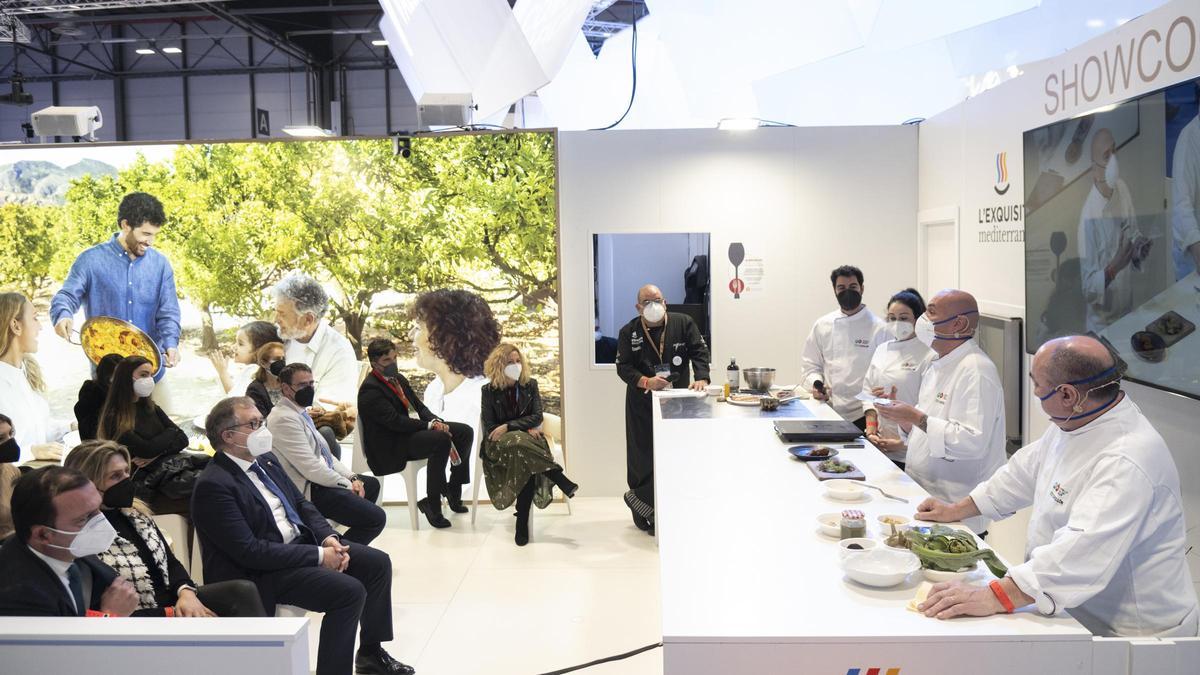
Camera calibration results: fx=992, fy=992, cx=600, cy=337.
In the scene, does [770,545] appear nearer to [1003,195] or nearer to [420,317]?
[1003,195]

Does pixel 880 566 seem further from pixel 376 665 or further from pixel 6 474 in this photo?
pixel 6 474

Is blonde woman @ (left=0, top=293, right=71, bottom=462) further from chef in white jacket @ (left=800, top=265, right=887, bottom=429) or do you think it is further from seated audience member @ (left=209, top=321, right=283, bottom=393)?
chef in white jacket @ (left=800, top=265, right=887, bottom=429)

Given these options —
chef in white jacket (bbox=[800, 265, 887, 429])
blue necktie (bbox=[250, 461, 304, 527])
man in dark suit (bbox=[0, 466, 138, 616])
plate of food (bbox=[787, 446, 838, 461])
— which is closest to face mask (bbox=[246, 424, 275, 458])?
blue necktie (bbox=[250, 461, 304, 527])

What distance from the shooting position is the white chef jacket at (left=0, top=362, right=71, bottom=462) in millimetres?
6730

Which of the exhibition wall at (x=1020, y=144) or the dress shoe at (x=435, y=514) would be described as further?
the dress shoe at (x=435, y=514)

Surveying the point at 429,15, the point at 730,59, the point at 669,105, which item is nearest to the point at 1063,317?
the point at 730,59

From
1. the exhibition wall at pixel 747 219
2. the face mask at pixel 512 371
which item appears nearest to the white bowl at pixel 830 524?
the face mask at pixel 512 371

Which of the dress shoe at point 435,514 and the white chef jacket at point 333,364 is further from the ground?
the white chef jacket at point 333,364

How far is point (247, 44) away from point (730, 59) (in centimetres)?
1286

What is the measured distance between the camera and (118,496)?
346cm

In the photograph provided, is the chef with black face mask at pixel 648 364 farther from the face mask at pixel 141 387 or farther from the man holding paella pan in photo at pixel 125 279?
the man holding paella pan in photo at pixel 125 279

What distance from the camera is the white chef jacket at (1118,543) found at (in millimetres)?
2330

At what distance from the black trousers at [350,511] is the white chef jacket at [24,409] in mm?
3133

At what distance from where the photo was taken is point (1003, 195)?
501 centimetres
